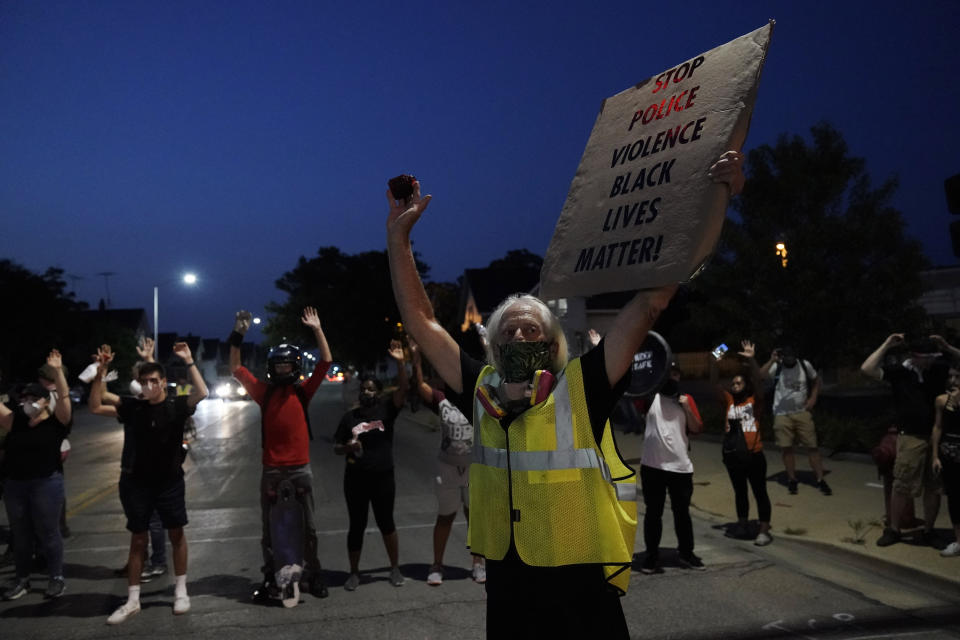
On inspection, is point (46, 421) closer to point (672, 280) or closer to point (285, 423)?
point (285, 423)

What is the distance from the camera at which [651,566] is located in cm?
670

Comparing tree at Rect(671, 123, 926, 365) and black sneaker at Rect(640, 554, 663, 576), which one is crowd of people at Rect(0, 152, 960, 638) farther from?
tree at Rect(671, 123, 926, 365)

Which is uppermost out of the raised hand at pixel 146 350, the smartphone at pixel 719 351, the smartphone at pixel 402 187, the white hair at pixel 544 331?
the smartphone at pixel 402 187

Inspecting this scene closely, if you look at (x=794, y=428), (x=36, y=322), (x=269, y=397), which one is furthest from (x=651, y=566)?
(x=36, y=322)

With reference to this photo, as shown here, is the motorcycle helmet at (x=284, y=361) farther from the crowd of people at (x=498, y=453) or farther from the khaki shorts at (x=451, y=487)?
the khaki shorts at (x=451, y=487)

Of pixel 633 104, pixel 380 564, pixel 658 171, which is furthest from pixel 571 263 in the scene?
pixel 380 564

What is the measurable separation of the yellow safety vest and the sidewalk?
502cm

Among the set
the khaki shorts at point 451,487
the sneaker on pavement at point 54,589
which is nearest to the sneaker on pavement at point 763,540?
the khaki shorts at point 451,487

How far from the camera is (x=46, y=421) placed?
21.5 feet

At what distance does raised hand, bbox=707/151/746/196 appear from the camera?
92.8 inches

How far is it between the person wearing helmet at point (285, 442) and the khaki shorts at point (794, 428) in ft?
22.1

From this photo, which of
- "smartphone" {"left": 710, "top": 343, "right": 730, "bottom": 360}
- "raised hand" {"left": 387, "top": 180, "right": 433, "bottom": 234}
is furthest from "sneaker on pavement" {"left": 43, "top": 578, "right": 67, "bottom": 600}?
"smartphone" {"left": 710, "top": 343, "right": 730, "bottom": 360}

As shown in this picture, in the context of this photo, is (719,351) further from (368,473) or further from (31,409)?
(31,409)

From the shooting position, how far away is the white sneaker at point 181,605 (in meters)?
5.83
